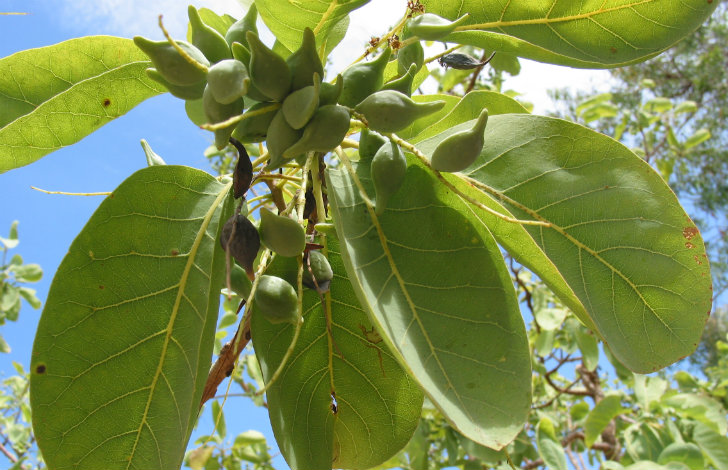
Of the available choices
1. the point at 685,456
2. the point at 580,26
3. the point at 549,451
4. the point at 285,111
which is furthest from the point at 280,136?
the point at 685,456

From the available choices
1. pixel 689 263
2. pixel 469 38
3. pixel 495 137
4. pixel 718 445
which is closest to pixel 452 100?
pixel 469 38

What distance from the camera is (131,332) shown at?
1.03 meters

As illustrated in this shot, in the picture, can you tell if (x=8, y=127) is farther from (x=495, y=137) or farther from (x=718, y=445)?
(x=718, y=445)

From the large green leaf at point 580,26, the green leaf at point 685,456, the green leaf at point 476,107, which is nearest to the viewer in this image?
the large green leaf at point 580,26

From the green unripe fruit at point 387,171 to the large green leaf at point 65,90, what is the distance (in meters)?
0.62

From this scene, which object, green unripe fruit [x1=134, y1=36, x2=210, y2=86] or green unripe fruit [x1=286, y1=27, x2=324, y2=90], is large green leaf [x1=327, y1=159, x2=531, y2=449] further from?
green unripe fruit [x1=134, y1=36, x2=210, y2=86]

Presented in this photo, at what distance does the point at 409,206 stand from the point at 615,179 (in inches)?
15.6

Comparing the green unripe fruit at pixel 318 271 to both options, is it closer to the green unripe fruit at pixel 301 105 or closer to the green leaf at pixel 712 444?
the green unripe fruit at pixel 301 105

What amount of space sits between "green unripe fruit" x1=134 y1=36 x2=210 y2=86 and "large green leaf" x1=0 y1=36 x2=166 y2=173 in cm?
38

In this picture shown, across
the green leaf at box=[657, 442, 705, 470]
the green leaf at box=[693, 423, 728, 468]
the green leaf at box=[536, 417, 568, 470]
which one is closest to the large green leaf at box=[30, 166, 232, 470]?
the green leaf at box=[536, 417, 568, 470]

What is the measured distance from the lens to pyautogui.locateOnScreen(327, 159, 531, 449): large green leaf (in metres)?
0.83

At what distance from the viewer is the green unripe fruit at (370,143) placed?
3.32 feet

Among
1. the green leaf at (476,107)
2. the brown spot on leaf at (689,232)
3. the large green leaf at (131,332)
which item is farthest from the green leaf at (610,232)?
the large green leaf at (131,332)

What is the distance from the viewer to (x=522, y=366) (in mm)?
878
